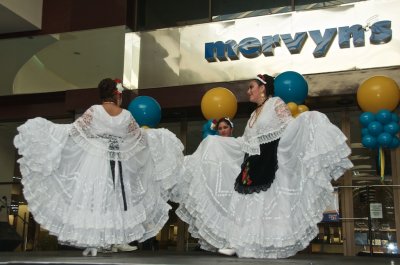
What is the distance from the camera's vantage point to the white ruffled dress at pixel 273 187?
448 cm

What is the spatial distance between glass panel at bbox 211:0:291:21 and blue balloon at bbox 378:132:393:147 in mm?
3645

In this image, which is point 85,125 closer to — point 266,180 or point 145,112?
point 266,180

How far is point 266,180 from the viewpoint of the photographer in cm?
471

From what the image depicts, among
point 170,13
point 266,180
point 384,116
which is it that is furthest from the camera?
point 170,13

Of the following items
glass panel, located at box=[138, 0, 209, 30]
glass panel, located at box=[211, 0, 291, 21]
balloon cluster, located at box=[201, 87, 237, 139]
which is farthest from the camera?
glass panel, located at box=[138, 0, 209, 30]

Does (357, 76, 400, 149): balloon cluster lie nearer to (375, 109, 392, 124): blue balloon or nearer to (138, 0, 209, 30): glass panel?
(375, 109, 392, 124): blue balloon

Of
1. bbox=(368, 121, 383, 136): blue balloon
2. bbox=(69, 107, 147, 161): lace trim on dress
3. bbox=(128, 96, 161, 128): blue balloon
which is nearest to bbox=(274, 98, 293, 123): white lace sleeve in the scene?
bbox=(69, 107, 147, 161): lace trim on dress

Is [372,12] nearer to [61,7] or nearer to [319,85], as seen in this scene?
[319,85]

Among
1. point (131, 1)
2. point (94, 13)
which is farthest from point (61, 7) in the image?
point (131, 1)

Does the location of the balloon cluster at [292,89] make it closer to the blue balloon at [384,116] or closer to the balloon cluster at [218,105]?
the balloon cluster at [218,105]

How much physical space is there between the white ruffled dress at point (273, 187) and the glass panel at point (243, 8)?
469cm

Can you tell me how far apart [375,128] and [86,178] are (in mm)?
3643

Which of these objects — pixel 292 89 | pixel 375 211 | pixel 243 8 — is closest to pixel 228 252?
pixel 292 89

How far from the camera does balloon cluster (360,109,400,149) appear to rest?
20.6 feet
